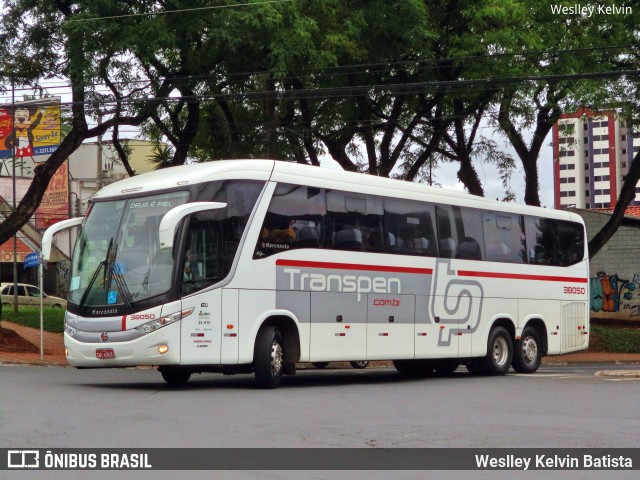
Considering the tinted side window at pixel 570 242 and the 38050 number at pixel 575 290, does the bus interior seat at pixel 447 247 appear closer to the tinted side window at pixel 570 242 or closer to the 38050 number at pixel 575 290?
the tinted side window at pixel 570 242

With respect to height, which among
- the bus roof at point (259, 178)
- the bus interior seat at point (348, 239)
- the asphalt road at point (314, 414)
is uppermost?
the bus roof at point (259, 178)

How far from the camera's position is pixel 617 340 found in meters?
35.9

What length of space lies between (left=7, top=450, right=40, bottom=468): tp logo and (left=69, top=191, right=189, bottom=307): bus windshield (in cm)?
659

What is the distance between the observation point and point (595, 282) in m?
44.9

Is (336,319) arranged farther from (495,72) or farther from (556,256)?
(495,72)

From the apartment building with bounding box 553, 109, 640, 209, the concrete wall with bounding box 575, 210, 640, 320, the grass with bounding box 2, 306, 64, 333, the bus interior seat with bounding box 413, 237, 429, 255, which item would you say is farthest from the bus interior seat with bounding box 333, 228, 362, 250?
the apartment building with bounding box 553, 109, 640, 209

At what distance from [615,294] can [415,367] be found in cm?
2364

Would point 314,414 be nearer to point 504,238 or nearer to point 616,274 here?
point 504,238

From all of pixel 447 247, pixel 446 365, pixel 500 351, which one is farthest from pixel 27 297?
pixel 447 247

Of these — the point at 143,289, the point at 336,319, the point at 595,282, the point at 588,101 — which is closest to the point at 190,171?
the point at 143,289

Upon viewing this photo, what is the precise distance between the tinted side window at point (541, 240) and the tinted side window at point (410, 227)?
3.58 m

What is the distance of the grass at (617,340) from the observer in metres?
35.4

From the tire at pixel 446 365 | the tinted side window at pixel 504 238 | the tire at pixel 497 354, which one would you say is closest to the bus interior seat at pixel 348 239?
the tinted side window at pixel 504 238

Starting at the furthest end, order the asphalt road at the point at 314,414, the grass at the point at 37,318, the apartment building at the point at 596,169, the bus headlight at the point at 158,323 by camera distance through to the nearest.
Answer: the apartment building at the point at 596,169 < the grass at the point at 37,318 < the bus headlight at the point at 158,323 < the asphalt road at the point at 314,414
